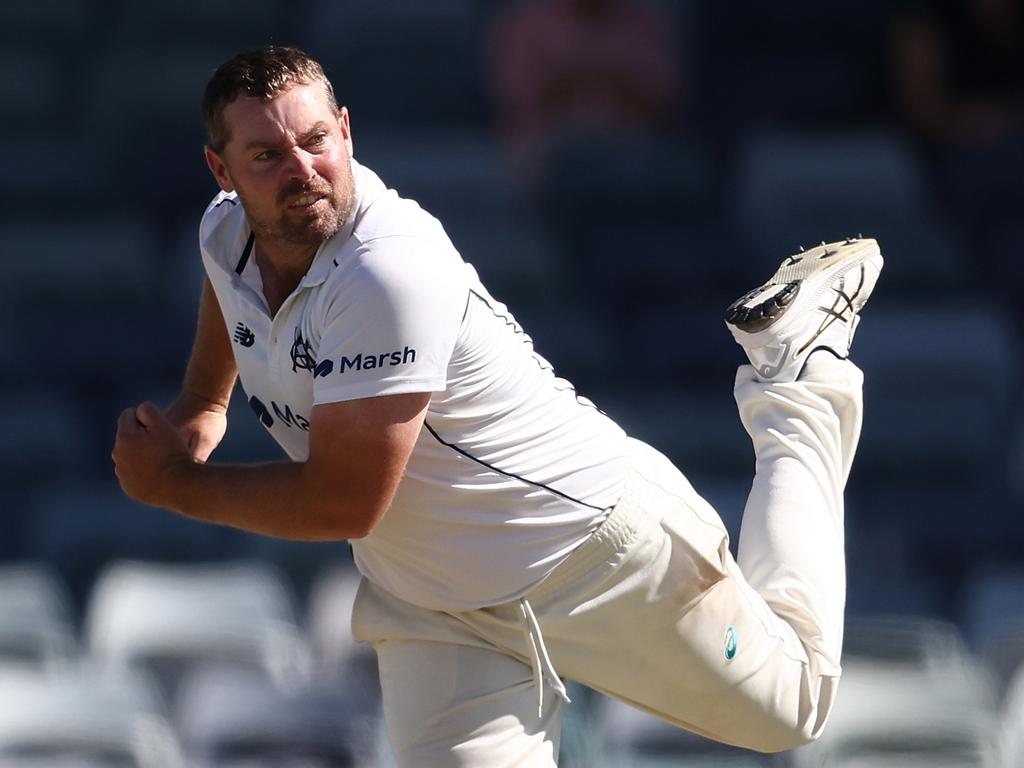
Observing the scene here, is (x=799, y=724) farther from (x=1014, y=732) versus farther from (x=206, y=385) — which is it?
(x=1014, y=732)

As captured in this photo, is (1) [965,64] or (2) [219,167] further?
(1) [965,64]

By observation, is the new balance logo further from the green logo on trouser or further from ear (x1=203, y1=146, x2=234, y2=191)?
the green logo on trouser

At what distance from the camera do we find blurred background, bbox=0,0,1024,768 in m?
4.91

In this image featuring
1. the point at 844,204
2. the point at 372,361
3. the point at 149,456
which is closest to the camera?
the point at 372,361

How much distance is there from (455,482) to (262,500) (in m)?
0.35

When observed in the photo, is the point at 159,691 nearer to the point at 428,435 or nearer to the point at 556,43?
the point at 428,435

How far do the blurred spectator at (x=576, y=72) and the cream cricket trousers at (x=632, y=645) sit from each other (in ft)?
13.4

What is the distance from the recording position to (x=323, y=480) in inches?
112

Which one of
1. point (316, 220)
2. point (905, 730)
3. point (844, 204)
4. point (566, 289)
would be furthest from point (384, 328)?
point (844, 204)

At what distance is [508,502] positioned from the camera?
309 centimetres

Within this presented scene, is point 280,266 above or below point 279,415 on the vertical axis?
above

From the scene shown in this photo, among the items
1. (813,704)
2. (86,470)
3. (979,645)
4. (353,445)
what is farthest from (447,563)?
(86,470)

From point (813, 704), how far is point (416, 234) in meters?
1.22

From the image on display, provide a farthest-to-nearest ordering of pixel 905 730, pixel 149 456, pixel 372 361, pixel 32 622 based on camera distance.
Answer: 1. pixel 32 622
2. pixel 905 730
3. pixel 149 456
4. pixel 372 361
